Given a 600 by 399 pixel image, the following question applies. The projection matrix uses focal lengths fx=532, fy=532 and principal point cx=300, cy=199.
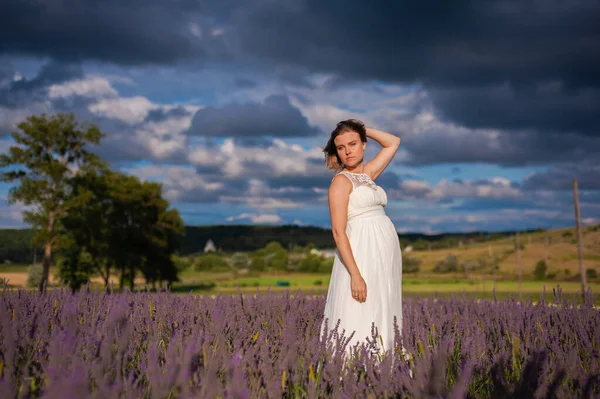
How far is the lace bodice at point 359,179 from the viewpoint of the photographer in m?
4.62

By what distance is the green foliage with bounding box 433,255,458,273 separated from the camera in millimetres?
70125

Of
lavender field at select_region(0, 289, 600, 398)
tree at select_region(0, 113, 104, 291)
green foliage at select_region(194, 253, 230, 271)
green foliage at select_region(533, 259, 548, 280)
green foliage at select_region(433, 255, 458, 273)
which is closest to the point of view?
lavender field at select_region(0, 289, 600, 398)

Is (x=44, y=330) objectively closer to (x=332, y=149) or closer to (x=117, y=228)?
(x=332, y=149)

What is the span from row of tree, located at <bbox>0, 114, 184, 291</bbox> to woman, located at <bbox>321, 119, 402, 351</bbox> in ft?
113

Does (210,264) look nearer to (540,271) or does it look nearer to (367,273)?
(540,271)

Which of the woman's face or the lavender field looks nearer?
the lavender field

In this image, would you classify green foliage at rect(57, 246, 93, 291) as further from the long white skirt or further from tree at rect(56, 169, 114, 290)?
the long white skirt

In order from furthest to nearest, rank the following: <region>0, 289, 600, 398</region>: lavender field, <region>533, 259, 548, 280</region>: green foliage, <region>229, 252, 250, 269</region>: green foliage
Answer: <region>229, 252, 250, 269</region>: green foliage < <region>533, 259, 548, 280</region>: green foliage < <region>0, 289, 600, 398</region>: lavender field

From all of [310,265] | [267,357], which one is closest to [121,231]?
[310,265]

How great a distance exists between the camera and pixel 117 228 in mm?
44312

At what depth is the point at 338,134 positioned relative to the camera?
189 inches

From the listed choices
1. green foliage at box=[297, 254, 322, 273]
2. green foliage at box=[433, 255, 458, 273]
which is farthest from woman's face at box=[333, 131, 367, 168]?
green foliage at box=[297, 254, 322, 273]

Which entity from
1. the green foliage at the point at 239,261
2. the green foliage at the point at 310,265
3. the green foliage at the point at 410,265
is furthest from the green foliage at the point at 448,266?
the green foliage at the point at 239,261

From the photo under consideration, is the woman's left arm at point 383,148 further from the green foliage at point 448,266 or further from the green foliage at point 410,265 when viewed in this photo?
the green foliage at point 448,266
